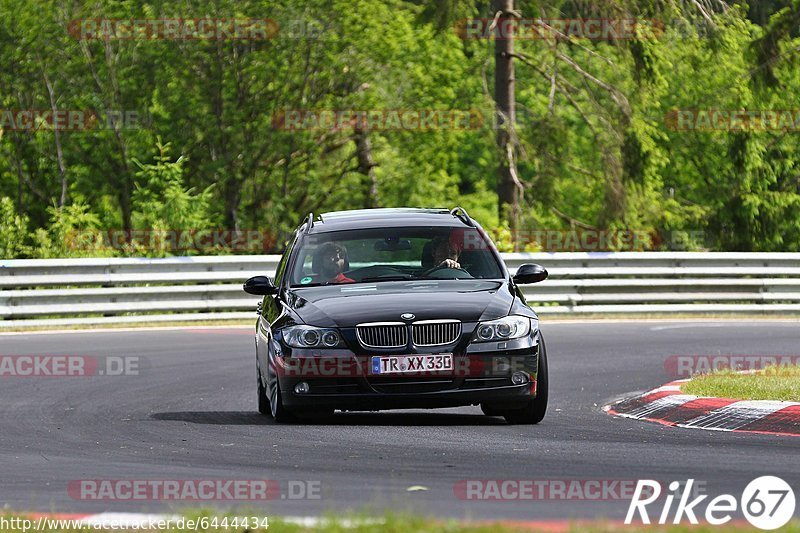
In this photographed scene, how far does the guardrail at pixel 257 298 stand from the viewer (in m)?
22.6

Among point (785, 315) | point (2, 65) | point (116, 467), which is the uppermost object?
point (2, 65)

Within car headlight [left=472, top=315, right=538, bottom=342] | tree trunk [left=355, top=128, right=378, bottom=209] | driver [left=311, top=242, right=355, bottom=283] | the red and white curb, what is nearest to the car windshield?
driver [left=311, top=242, right=355, bottom=283]

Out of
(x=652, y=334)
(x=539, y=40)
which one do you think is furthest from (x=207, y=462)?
(x=539, y=40)

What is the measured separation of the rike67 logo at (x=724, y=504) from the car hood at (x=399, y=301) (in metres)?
3.16

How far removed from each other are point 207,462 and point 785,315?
18346mm

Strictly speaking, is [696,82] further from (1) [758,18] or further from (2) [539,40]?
(2) [539,40]

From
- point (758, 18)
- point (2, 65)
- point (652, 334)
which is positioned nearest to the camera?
point (652, 334)

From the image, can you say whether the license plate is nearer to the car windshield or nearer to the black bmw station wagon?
the black bmw station wagon

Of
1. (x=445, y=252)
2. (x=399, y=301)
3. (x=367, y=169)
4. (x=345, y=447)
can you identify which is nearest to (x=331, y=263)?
(x=445, y=252)

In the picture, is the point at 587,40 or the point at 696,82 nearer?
the point at 587,40

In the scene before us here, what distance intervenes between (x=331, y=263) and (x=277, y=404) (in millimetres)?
1307

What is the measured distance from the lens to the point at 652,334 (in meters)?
20.8
